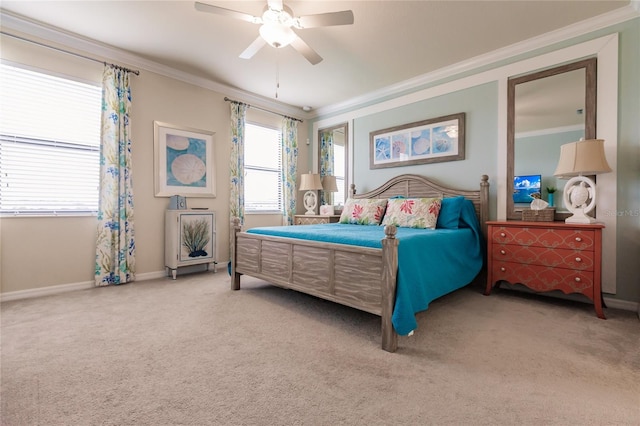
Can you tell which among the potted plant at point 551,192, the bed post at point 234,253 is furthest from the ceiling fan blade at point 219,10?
the potted plant at point 551,192

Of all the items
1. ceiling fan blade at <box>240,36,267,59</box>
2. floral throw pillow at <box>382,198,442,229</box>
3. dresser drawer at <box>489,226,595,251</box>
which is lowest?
dresser drawer at <box>489,226,595,251</box>

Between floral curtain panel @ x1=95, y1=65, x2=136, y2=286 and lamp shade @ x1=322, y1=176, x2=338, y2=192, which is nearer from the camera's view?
floral curtain panel @ x1=95, y1=65, x2=136, y2=286

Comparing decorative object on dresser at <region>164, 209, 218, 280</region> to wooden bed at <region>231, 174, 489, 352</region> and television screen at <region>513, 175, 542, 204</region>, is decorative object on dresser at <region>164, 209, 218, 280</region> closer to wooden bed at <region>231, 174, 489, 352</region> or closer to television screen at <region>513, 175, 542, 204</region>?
wooden bed at <region>231, 174, 489, 352</region>

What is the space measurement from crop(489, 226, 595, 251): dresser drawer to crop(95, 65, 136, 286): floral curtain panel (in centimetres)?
416

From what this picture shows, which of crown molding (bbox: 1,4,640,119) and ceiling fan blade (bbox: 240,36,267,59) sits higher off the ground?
crown molding (bbox: 1,4,640,119)

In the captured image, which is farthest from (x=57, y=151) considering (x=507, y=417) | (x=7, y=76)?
(x=507, y=417)

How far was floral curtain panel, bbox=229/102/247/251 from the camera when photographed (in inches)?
181

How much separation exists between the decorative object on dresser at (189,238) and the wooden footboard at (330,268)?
927 millimetres

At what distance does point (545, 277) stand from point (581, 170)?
1.00 m

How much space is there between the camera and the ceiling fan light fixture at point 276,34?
2.41m

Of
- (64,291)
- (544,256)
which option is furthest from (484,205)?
(64,291)

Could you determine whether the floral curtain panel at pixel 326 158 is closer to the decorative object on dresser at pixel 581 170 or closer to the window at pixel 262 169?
the window at pixel 262 169

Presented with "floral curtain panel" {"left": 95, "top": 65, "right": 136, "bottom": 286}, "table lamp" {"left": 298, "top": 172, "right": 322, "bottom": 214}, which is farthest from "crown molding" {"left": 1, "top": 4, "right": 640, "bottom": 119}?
"table lamp" {"left": 298, "top": 172, "right": 322, "bottom": 214}

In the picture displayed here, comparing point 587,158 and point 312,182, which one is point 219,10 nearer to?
point 312,182
